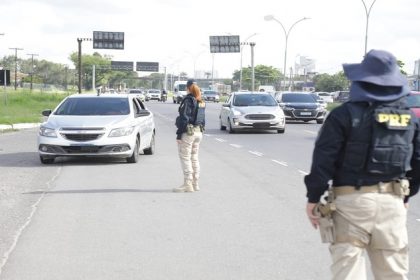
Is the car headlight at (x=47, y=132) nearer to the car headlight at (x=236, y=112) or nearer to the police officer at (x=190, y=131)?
the police officer at (x=190, y=131)

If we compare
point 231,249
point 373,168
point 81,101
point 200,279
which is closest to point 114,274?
point 200,279

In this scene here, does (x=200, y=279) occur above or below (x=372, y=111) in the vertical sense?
below

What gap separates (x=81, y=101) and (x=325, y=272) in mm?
10752

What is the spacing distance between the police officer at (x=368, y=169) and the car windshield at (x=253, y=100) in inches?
889

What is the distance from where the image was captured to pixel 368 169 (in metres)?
3.89

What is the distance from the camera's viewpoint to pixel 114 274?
5969 mm

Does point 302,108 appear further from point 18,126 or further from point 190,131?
point 190,131

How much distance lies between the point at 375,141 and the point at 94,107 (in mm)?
12290

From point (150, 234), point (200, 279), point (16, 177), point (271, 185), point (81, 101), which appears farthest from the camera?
point (81, 101)

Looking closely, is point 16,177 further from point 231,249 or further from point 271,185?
point 231,249

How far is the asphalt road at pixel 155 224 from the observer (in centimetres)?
620

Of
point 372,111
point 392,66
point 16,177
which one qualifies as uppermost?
point 392,66

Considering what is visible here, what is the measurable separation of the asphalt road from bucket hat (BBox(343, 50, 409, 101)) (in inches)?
94.5

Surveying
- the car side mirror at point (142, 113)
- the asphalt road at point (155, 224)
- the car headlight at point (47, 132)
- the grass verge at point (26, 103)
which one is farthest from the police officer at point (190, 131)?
the grass verge at point (26, 103)
